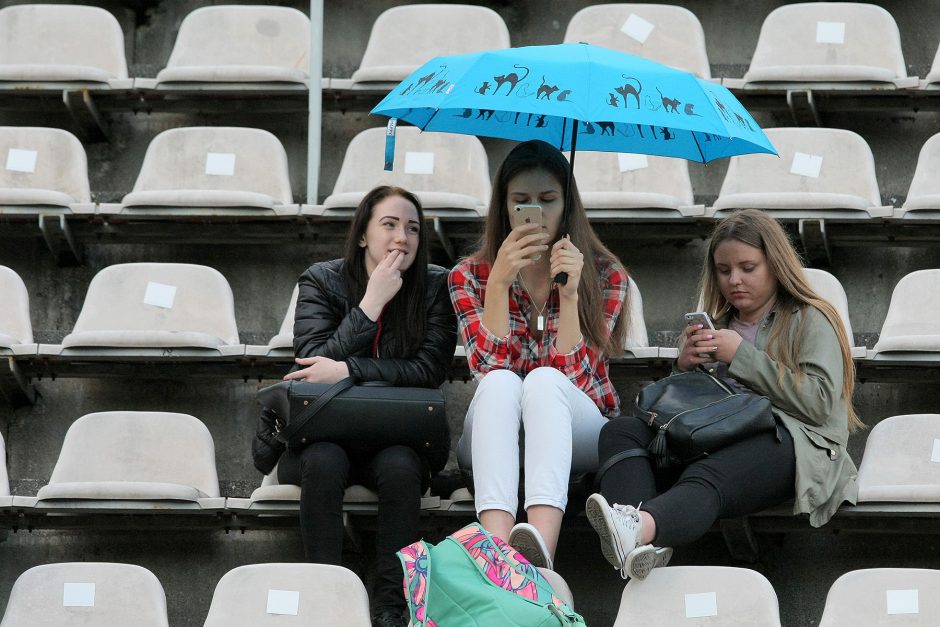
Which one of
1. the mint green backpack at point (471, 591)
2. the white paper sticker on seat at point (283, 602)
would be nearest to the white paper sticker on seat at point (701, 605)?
the mint green backpack at point (471, 591)

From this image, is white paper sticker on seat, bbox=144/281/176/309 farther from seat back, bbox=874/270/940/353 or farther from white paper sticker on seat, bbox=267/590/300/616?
seat back, bbox=874/270/940/353

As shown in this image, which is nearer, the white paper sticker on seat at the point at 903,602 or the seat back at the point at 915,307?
the white paper sticker on seat at the point at 903,602

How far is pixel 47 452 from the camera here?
4.14 meters

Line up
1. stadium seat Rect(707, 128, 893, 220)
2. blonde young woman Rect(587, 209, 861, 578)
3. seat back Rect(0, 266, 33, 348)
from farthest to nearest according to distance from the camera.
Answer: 1. stadium seat Rect(707, 128, 893, 220)
2. seat back Rect(0, 266, 33, 348)
3. blonde young woman Rect(587, 209, 861, 578)

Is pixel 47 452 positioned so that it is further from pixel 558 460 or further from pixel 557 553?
pixel 558 460

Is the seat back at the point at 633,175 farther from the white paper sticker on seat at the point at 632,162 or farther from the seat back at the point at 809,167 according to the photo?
the seat back at the point at 809,167

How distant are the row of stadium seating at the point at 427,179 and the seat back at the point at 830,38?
1.45ft

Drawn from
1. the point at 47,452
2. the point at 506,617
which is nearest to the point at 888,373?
the point at 506,617

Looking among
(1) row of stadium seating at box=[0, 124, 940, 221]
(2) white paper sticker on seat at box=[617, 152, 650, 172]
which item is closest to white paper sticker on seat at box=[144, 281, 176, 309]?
(1) row of stadium seating at box=[0, 124, 940, 221]

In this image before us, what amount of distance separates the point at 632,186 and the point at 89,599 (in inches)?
83.5

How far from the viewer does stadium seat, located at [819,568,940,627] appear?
9.85ft

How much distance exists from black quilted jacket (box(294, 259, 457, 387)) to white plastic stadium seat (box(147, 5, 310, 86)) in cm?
157

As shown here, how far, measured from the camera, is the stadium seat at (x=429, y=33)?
4.89 meters

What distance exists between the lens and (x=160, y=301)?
409 centimetres
